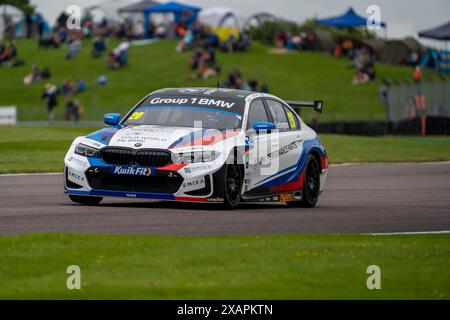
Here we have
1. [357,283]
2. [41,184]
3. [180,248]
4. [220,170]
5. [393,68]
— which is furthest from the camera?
[393,68]

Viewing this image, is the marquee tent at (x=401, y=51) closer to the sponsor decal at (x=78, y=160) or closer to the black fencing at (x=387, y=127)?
the black fencing at (x=387, y=127)

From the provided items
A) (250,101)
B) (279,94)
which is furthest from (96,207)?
(279,94)

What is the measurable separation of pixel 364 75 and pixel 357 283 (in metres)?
50.7

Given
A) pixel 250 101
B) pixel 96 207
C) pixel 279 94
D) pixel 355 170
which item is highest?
pixel 250 101

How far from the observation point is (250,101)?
1488 centimetres

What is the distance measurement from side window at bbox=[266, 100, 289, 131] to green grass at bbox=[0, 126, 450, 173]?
7.05 metres

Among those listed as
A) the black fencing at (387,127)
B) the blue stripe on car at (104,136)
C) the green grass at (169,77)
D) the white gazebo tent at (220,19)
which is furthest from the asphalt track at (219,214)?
the white gazebo tent at (220,19)

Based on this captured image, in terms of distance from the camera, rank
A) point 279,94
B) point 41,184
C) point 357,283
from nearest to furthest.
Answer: point 357,283
point 41,184
point 279,94

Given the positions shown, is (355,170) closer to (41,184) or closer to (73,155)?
(41,184)

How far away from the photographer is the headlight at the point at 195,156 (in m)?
13.1

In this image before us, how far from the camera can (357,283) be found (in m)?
8.30

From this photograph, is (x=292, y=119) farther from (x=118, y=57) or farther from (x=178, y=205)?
(x=118, y=57)

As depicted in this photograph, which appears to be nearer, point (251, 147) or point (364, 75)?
point (251, 147)

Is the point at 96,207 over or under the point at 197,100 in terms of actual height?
under
